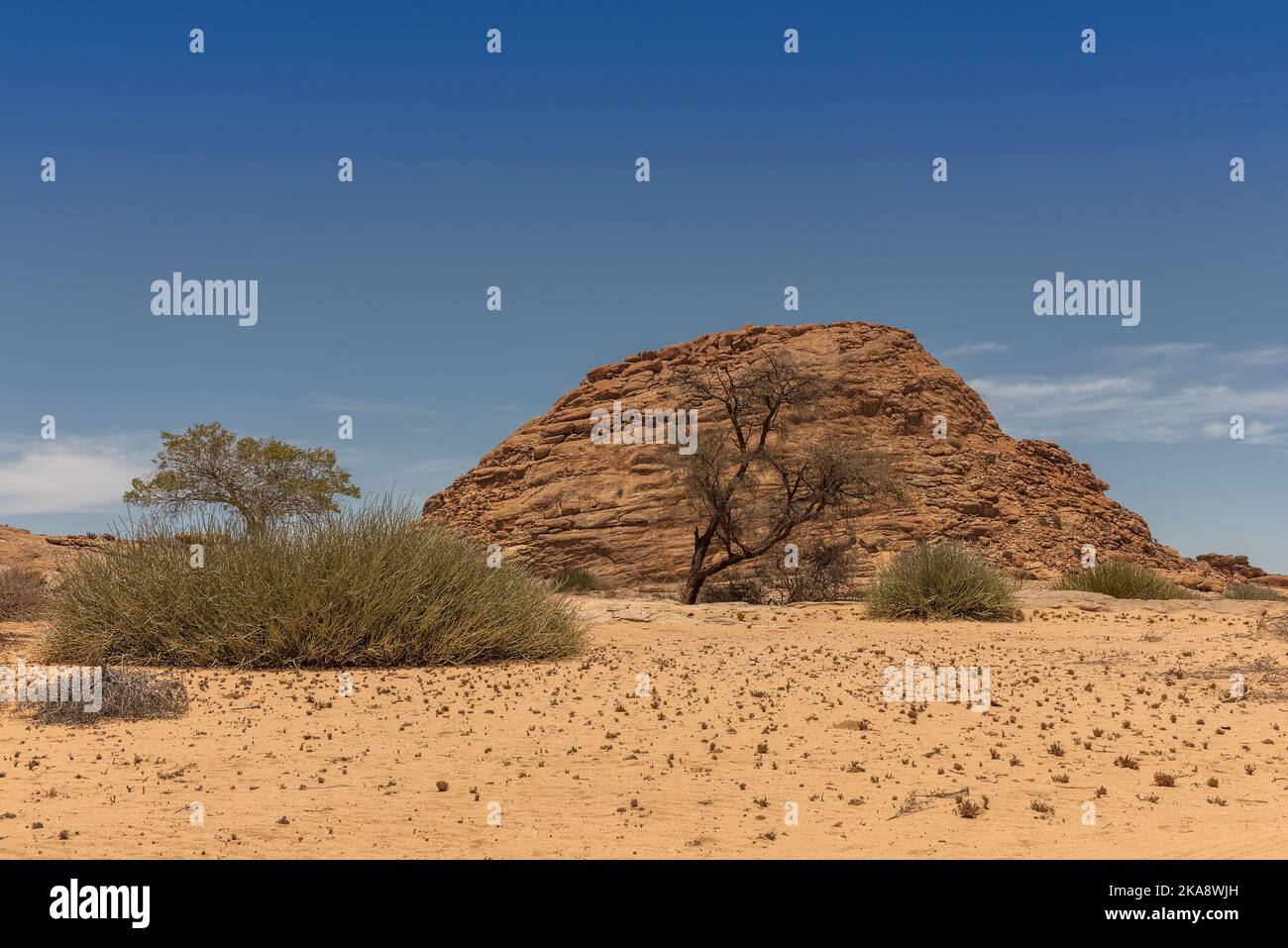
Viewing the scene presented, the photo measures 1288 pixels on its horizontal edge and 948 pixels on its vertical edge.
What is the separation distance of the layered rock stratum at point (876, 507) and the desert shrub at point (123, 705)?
29.6 meters

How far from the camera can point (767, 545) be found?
2753cm

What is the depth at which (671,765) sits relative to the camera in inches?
326

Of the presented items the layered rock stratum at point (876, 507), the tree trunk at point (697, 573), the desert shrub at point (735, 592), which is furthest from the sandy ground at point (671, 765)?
the layered rock stratum at point (876, 507)

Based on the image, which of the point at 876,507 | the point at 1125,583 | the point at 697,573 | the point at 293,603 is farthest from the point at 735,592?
the point at 293,603

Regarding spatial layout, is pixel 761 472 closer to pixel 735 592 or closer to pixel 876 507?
pixel 735 592

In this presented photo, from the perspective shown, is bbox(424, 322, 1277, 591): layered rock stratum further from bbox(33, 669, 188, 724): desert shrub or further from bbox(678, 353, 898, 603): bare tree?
bbox(33, 669, 188, 724): desert shrub

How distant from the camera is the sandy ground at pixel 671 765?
247 inches

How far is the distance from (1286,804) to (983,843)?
247 centimetres

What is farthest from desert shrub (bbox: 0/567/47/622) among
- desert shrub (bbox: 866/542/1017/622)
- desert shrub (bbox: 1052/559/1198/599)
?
desert shrub (bbox: 1052/559/1198/599)

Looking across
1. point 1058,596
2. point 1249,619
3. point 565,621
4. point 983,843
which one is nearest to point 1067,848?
A: point 983,843

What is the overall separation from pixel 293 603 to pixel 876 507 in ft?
98.0

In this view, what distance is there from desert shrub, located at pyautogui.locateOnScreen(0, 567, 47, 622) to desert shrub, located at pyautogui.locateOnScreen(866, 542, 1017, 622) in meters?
15.1

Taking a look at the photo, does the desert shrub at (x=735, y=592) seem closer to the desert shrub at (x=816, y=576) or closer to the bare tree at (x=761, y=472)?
the desert shrub at (x=816, y=576)
